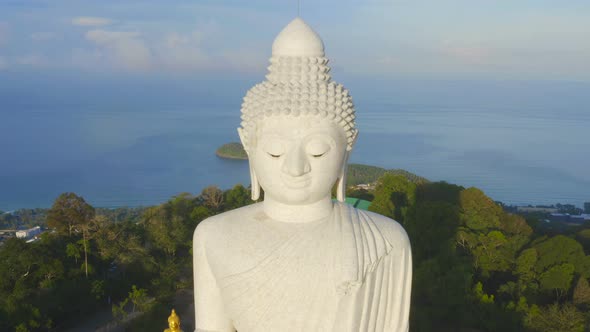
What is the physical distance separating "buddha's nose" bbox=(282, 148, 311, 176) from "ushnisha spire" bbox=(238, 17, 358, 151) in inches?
8.8

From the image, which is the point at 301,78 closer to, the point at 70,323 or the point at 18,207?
Answer: the point at 70,323

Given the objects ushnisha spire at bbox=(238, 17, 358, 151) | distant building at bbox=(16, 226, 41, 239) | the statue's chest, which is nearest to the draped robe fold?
the statue's chest

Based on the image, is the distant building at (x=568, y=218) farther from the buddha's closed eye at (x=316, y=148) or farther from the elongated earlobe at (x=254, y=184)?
Result: the buddha's closed eye at (x=316, y=148)

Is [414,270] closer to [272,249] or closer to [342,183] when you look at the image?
[342,183]

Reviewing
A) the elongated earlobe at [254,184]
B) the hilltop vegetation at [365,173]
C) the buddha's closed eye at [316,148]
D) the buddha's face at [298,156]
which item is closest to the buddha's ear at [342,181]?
the buddha's face at [298,156]

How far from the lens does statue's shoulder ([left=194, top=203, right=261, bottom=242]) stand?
3459 millimetres

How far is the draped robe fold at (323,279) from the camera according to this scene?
3.22m

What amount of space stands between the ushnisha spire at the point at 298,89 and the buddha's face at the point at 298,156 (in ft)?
0.18

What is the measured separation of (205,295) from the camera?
3.57m

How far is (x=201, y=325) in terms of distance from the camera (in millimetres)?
3646

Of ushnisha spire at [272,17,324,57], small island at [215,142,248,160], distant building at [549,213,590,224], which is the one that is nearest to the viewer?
ushnisha spire at [272,17,324,57]

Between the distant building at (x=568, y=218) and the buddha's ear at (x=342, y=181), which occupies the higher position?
the buddha's ear at (x=342, y=181)

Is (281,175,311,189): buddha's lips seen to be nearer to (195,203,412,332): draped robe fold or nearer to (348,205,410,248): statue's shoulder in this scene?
(195,203,412,332): draped robe fold

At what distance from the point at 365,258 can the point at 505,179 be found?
35.8m
